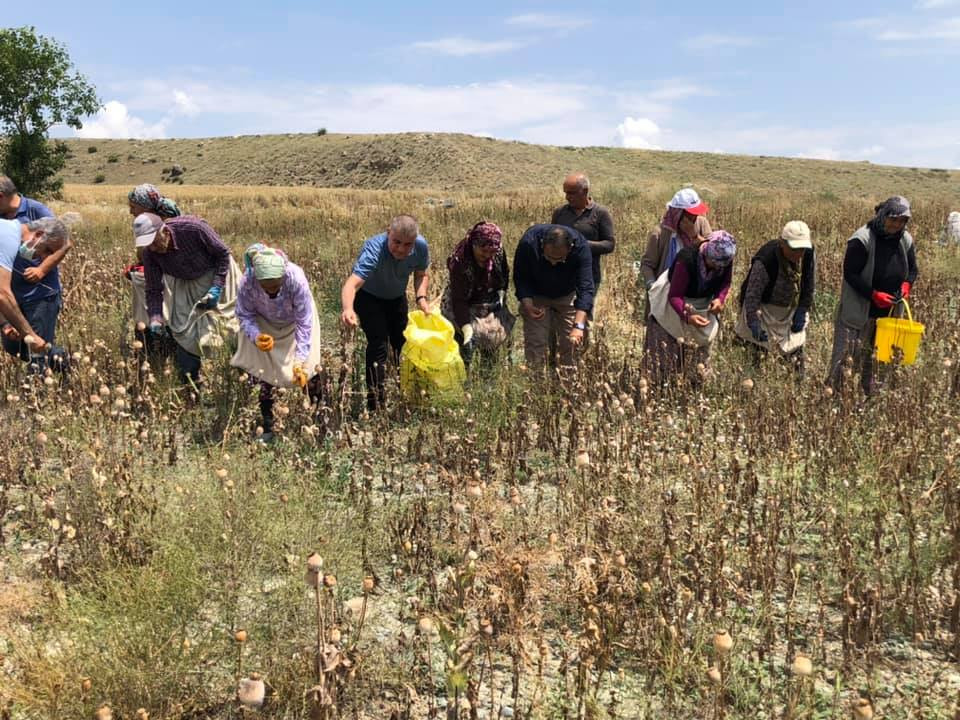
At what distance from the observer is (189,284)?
480cm

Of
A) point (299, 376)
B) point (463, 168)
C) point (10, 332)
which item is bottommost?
point (299, 376)

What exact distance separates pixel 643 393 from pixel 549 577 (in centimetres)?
113

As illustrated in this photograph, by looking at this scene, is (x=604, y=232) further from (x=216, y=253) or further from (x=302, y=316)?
(x=216, y=253)

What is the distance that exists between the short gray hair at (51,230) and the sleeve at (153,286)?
20.9 inches

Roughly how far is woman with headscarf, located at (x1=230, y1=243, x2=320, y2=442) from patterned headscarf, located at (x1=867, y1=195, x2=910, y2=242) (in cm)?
356

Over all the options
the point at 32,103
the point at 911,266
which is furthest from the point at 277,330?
the point at 32,103

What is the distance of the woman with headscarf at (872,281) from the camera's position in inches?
181

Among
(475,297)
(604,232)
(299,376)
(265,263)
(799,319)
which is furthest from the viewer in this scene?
(604,232)

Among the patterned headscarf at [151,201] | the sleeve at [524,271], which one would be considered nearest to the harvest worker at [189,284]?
the patterned headscarf at [151,201]

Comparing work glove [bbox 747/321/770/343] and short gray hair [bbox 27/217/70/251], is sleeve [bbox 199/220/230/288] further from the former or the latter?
work glove [bbox 747/321/770/343]

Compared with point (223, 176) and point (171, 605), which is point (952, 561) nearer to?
point (171, 605)

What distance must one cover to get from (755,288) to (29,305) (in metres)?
4.76

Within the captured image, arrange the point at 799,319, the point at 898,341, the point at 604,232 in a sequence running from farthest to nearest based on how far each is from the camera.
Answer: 1. the point at 604,232
2. the point at 799,319
3. the point at 898,341

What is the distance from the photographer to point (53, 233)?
4.58 meters
